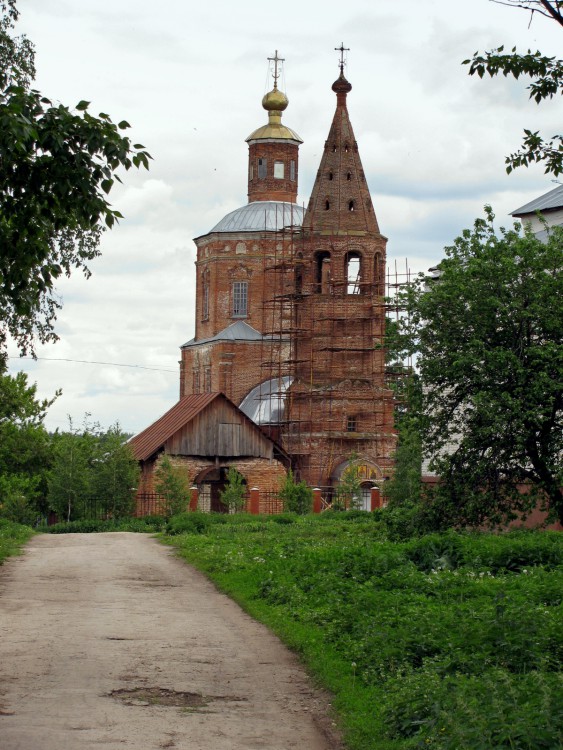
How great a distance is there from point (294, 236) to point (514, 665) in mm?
47411

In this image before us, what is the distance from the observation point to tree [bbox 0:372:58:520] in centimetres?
3528

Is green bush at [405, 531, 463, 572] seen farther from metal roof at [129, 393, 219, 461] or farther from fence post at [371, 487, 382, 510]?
metal roof at [129, 393, 219, 461]

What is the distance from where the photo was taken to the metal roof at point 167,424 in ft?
143

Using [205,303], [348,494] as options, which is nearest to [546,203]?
[348,494]

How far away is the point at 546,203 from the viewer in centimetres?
3222

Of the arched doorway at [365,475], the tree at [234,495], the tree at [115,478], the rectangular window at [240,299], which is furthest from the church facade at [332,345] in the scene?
the tree at [115,478]

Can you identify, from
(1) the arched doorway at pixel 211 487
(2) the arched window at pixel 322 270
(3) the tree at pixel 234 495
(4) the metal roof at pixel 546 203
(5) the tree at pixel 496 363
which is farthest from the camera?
(2) the arched window at pixel 322 270

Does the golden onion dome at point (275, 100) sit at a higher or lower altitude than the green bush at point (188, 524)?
higher

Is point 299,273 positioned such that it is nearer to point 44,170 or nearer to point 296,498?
Result: point 296,498

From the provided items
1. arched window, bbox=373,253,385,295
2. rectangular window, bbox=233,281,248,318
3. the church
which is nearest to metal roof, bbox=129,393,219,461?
the church

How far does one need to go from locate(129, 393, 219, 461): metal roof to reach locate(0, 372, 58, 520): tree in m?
3.59

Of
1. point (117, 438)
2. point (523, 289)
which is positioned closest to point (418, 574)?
point (523, 289)

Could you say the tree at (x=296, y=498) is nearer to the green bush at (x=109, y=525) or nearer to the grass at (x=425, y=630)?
the green bush at (x=109, y=525)

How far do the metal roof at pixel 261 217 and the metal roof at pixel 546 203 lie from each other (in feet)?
78.8
